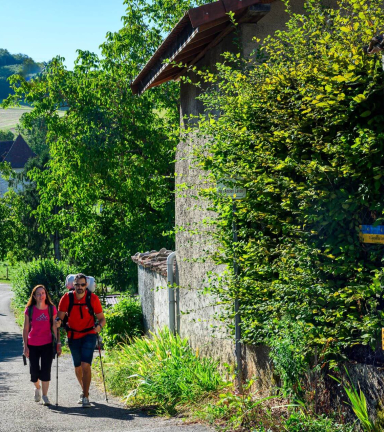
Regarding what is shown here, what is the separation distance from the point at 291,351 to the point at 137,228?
18.6m

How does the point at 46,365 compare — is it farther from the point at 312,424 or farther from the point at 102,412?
the point at 312,424

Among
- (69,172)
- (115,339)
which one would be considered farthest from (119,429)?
(69,172)

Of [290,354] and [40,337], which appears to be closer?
[290,354]

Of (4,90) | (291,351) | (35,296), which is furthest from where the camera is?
(4,90)

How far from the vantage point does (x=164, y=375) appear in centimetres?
824

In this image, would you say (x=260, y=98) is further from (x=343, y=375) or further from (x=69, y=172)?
(x=69, y=172)

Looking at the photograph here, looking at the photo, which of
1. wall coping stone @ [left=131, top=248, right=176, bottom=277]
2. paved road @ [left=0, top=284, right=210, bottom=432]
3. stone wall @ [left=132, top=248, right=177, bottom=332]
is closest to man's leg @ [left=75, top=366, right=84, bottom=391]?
paved road @ [left=0, top=284, right=210, bottom=432]

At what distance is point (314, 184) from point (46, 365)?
5057mm

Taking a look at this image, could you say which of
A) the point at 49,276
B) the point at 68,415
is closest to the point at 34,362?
→ the point at 68,415

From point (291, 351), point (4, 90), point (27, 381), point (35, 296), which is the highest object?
point (4, 90)

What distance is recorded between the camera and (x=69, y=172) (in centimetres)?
2348

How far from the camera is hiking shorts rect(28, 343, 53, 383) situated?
29.0 feet

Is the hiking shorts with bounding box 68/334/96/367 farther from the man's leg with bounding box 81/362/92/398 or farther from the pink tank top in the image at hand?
the pink tank top

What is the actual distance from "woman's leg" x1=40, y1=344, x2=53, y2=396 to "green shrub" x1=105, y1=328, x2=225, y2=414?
1091mm
